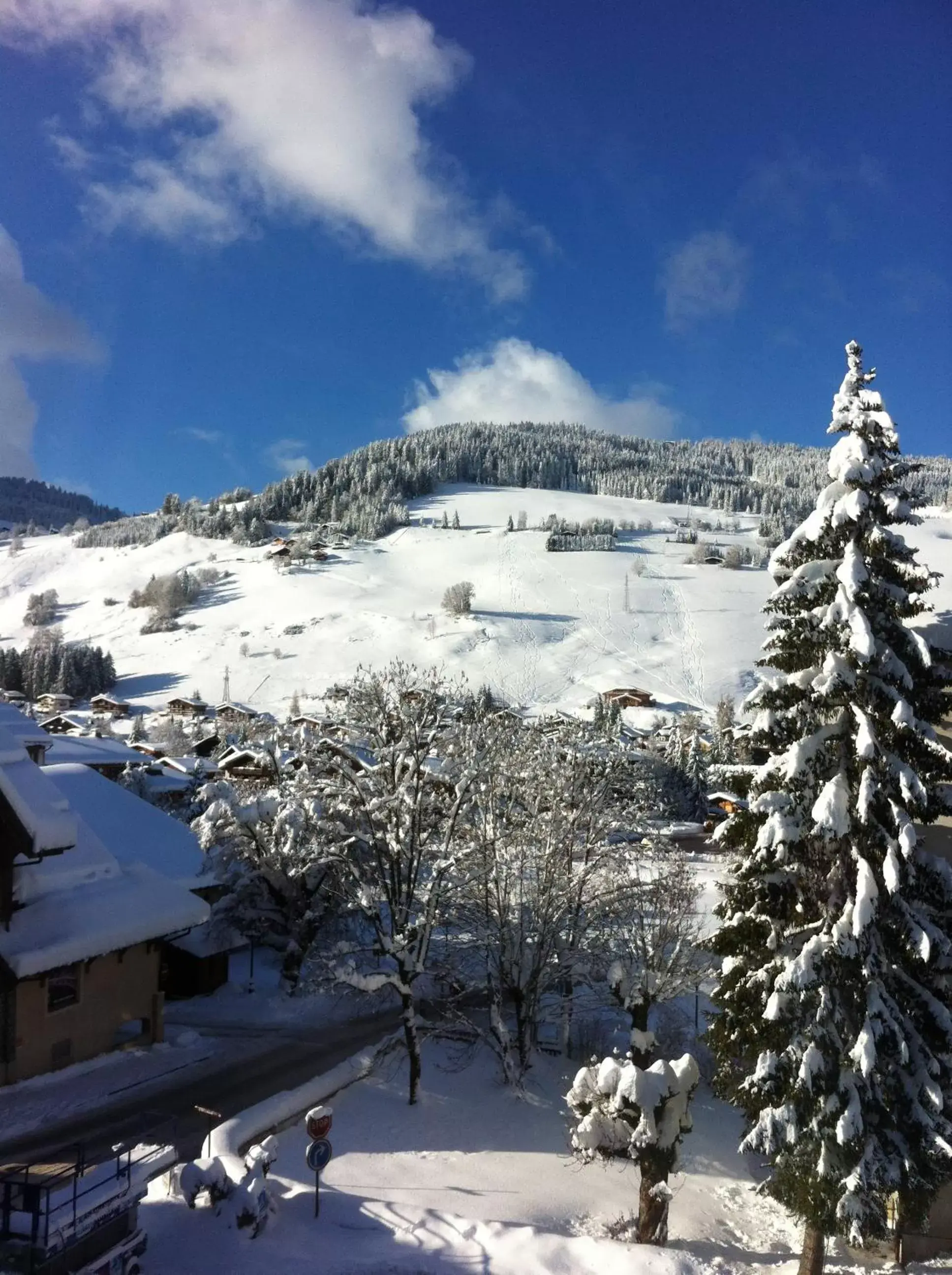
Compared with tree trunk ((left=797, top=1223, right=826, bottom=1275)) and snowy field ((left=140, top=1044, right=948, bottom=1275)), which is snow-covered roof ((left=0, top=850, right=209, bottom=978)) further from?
tree trunk ((left=797, top=1223, right=826, bottom=1275))

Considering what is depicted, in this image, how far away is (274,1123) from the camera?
53.0 feet

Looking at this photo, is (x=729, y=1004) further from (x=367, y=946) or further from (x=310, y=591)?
(x=310, y=591)

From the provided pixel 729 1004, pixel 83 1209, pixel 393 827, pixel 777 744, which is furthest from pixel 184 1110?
pixel 777 744

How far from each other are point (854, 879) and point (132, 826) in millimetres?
21525

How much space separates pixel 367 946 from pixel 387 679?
691 centimetres

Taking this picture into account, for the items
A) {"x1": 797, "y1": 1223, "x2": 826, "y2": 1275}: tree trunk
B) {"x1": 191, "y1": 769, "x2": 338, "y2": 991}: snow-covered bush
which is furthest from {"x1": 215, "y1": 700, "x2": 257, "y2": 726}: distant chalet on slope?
{"x1": 797, "y1": 1223, "x2": 826, "y2": 1275}: tree trunk

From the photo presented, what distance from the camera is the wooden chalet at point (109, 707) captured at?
10369 centimetres

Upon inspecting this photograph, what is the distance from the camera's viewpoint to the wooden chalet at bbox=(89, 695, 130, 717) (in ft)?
340

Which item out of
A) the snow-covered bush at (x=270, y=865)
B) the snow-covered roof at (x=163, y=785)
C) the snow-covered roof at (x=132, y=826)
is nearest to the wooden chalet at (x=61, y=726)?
the snow-covered roof at (x=163, y=785)

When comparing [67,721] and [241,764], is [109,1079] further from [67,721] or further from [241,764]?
[67,721]

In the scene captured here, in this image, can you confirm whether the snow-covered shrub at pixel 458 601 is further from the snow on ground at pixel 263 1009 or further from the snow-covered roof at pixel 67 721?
the snow on ground at pixel 263 1009

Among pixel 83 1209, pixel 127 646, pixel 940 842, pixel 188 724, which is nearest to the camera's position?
pixel 83 1209

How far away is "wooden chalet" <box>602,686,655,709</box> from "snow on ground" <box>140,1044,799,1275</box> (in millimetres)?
79781

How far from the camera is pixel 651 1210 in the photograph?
12.2 meters
